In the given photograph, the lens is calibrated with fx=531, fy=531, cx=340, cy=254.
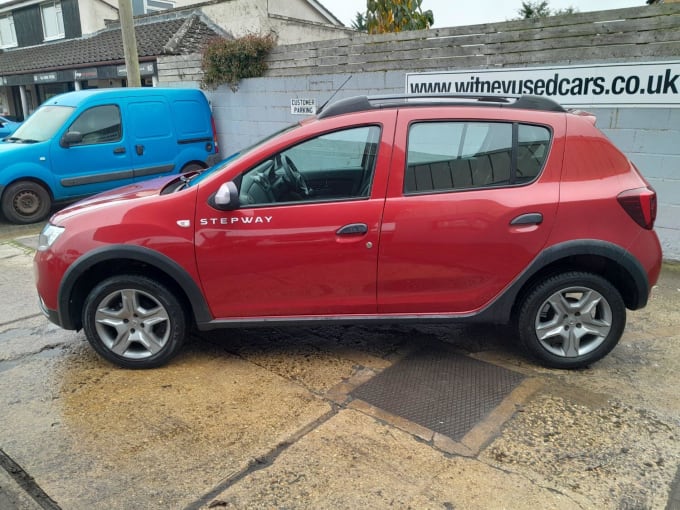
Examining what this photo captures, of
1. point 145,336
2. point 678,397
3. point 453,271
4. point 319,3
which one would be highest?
point 319,3

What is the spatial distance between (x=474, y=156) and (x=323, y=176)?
38.9 inches

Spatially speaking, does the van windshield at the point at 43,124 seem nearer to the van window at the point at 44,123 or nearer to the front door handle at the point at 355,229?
the van window at the point at 44,123

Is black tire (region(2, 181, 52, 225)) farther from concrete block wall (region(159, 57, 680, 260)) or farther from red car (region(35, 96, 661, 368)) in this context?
red car (region(35, 96, 661, 368))

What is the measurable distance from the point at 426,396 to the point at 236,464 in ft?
4.01

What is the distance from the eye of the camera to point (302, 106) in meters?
8.73

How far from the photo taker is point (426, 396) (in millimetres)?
3273

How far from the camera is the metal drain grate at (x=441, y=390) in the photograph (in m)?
3.06

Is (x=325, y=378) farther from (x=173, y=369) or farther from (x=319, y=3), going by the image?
(x=319, y=3)

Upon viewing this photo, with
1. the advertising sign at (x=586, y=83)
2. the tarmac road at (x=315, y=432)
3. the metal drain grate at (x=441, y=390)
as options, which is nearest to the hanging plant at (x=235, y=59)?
the advertising sign at (x=586, y=83)

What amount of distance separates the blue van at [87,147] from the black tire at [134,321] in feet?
18.0

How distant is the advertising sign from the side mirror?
3655mm

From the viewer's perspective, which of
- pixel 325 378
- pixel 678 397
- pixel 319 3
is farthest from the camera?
pixel 319 3

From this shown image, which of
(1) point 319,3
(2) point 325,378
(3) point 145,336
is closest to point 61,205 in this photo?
(3) point 145,336

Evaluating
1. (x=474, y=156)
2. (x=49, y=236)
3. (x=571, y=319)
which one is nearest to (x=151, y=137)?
(x=49, y=236)
